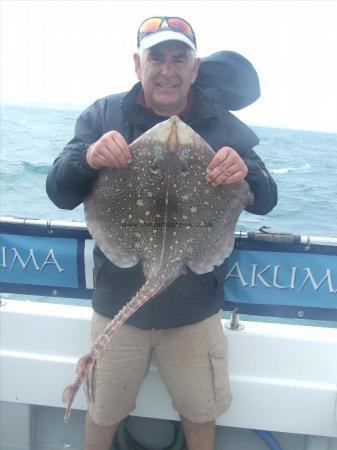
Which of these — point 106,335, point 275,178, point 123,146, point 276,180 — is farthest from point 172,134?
point 275,178

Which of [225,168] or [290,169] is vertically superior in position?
[225,168]

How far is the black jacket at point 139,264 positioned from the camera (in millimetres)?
2264

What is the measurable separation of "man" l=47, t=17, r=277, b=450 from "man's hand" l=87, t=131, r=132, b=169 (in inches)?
8.9

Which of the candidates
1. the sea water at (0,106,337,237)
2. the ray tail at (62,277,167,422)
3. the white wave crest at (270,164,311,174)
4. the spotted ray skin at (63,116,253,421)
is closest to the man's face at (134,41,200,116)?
the spotted ray skin at (63,116,253,421)

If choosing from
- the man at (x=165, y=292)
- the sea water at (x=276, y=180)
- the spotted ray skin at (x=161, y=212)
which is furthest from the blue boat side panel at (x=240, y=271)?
the sea water at (x=276, y=180)

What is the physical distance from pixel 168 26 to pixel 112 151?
79 centimetres

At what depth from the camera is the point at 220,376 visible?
2439 millimetres

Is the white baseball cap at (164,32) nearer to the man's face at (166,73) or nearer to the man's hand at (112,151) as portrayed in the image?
the man's face at (166,73)

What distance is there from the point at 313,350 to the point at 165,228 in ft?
4.89

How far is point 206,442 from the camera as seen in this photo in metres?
2.49

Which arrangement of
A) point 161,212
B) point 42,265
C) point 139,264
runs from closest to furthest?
point 161,212, point 139,264, point 42,265

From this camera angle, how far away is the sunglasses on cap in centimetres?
220

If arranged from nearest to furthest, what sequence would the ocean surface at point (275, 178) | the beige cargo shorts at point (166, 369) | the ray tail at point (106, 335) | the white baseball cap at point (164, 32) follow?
the ray tail at point (106, 335)
the white baseball cap at point (164, 32)
the beige cargo shorts at point (166, 369)
the ocean surface at point (275, 178)

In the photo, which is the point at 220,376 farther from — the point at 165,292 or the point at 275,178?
the point at 275,178
